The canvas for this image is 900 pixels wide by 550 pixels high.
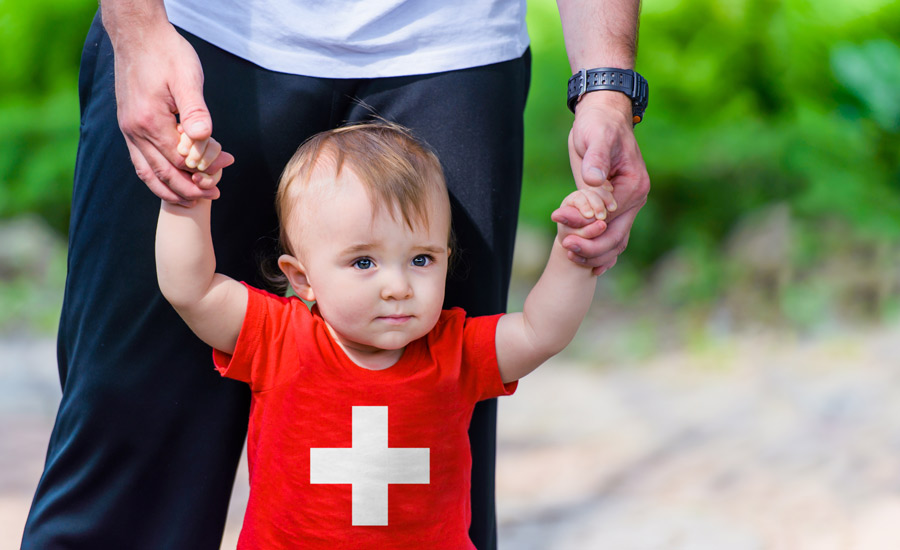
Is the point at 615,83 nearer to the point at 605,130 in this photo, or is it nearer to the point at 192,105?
the point at 605,130

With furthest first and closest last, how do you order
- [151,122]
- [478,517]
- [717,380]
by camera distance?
[717,380] → [478,517] → [151,122]

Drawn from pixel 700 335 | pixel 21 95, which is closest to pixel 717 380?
pixel 700 335

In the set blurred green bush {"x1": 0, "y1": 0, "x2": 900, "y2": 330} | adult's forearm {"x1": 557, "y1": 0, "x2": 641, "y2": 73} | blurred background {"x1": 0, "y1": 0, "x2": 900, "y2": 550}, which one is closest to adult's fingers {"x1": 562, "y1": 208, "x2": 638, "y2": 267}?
adult's forearm {"x1": 557, "y1": 0, "x2": 641, "y2": 73}

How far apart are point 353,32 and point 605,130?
372 millimetres

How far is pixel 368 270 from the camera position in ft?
4.12

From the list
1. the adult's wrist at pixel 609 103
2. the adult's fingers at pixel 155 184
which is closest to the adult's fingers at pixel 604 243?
the adult's wrist at pixel 609 103

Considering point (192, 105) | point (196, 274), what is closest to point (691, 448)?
point (196, 274)

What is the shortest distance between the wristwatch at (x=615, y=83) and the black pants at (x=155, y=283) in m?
0.13

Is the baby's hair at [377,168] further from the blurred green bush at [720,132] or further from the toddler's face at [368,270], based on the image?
the blurred green bush at [720,132]

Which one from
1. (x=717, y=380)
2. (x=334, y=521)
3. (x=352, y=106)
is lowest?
(x=334, y=521)

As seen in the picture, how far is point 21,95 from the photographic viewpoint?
14.9 ft

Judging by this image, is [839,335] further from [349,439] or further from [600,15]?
[349,439]

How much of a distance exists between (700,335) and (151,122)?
3216 mm

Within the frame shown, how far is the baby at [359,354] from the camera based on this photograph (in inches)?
49.4
